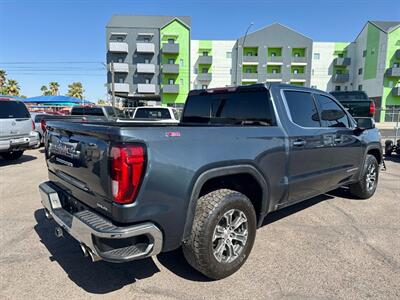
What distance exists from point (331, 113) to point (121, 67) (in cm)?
4075

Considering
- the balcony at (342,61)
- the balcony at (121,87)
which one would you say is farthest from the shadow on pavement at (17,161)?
the balcony at (342,61)

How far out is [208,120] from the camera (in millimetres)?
4141

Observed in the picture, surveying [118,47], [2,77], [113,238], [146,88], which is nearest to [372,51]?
[146,88]

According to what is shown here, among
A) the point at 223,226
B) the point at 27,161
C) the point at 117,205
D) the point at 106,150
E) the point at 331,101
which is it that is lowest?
the point at 27,161

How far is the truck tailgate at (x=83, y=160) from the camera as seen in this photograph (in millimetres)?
2184

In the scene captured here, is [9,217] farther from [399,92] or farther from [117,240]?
[399,92]

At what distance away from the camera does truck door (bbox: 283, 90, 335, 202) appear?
11.2 ft

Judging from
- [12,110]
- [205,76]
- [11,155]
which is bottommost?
[11,155]

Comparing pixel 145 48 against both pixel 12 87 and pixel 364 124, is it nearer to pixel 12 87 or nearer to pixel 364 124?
pixel 12 87

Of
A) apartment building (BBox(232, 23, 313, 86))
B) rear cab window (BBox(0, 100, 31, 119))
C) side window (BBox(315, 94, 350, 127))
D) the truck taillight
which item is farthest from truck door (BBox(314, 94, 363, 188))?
apartment building (BBox(232, 23, 313, 86))

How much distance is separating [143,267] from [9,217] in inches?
108

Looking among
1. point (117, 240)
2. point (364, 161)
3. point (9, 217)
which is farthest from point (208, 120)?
point (9, 217)

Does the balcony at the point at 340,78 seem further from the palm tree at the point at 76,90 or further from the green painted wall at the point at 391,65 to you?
the palm tree at the point at 76,90

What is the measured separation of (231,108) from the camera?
380 cm
